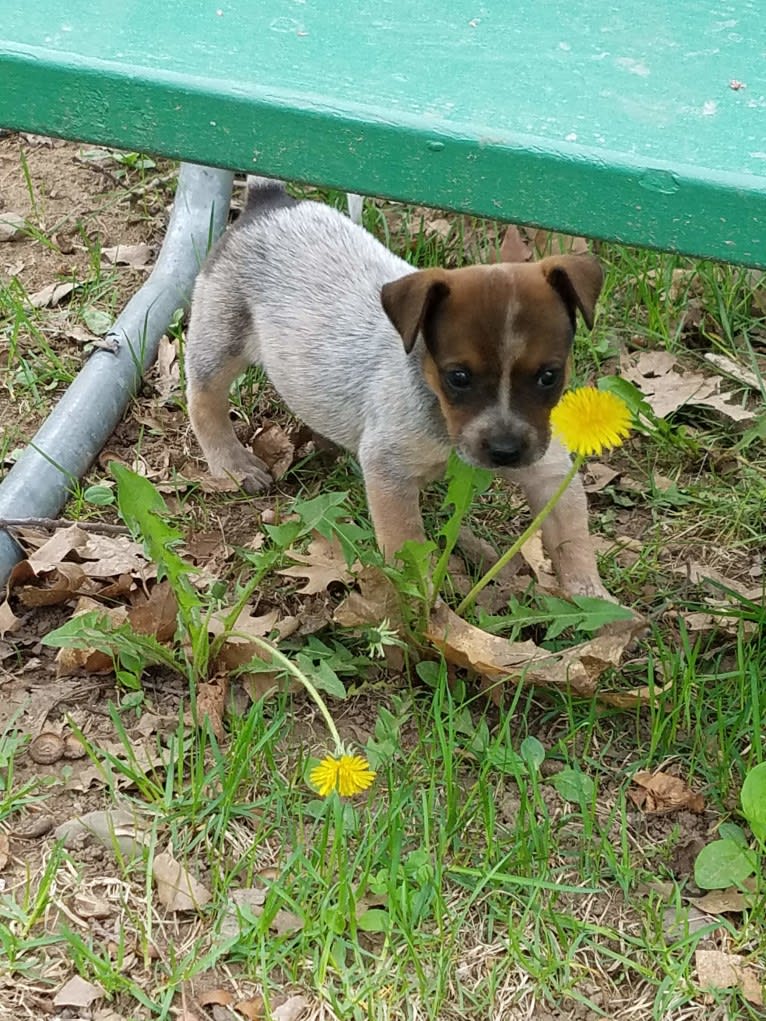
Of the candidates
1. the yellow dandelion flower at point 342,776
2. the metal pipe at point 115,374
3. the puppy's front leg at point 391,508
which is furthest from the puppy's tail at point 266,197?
the yellow dandelion flower at point 342,776

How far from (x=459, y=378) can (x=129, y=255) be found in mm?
2301

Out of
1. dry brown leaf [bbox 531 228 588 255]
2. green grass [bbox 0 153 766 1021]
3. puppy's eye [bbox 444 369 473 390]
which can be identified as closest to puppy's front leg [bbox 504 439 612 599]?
green grass [bbox 0 153 766 1021]

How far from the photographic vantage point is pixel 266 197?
423cm

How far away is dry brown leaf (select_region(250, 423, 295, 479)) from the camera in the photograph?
417cm

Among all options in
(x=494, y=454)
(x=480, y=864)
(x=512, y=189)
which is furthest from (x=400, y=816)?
(x=512, y=189)

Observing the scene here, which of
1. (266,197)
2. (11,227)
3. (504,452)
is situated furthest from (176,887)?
(11,227)

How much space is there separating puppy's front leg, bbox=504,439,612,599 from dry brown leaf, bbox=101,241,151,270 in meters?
2.09

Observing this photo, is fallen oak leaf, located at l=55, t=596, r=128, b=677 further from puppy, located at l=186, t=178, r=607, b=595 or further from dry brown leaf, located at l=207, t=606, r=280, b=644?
puppy, located at l=186, t=178, r=607, b=595

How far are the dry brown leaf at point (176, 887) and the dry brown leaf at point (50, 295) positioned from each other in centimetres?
253

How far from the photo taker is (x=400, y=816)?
110 inches

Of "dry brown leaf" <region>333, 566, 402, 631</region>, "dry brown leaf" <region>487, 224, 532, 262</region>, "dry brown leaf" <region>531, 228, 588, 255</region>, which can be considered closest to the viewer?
"dry brown leaf" <region>333, 566, 402, 631</region>

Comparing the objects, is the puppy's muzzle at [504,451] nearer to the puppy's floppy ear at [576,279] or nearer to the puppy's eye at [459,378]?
the puppy's eye at [459,378]

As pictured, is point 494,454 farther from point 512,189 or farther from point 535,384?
point 512,189

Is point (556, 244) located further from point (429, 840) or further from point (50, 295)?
point (429, 840)
